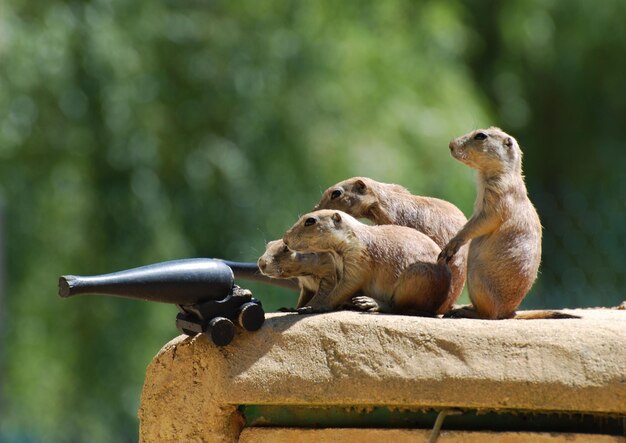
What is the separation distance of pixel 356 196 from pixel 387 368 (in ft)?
4.14

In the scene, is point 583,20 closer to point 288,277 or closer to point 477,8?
point 477,8

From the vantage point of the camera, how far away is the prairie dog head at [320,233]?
11.4ft

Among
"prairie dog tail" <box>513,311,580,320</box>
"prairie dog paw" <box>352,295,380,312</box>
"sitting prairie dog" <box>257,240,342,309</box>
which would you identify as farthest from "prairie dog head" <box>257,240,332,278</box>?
"prairie dog tail" <box>513,311,580,320</box>

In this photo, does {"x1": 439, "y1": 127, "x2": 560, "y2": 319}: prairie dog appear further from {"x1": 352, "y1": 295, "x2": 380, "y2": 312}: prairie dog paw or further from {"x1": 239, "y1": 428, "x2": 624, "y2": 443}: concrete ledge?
{"x1": 239, "y1": 428, "x2": 624, "y2": 443}: concrete ledge

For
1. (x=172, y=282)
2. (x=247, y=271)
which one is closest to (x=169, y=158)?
(x=247, y=271)

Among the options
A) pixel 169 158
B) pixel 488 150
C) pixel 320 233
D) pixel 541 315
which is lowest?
pixel 169 158

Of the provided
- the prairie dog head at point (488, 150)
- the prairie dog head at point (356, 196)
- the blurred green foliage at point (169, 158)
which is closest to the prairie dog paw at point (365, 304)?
the prairie dog head at point (488, 150)

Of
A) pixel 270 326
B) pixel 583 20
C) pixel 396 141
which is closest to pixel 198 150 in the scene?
pixel 396 141

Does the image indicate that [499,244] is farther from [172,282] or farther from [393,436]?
[172,282]

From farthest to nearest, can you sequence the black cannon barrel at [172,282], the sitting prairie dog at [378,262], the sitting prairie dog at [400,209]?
the sitting prairie dog at [400,209]
the sitting prairie dog at [378,262]
the black cannon barrel at [172,282]

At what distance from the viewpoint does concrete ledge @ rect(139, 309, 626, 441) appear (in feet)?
9.25

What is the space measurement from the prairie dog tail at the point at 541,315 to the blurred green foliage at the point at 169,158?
466 centimetres

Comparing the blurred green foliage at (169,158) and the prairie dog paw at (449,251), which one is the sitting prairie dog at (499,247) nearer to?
the prairie dog paw at (449,251)

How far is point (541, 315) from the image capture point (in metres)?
3.39
